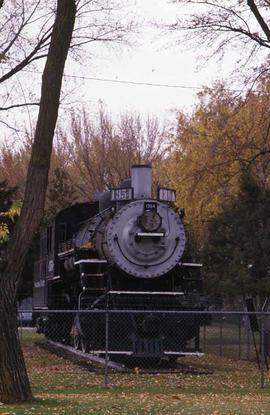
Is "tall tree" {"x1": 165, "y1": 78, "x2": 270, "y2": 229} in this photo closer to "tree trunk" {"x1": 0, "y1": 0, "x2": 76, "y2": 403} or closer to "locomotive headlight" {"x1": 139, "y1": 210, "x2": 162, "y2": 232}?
"locomotive headlight" {"x1": 139, "y1": 210, "x2": 162, "y2": 232}

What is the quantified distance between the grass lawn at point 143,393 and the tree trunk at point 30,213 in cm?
48

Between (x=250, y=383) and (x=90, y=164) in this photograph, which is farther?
(x=90, y=164)

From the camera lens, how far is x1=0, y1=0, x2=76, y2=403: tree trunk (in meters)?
10.5

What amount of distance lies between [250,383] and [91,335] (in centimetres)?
389

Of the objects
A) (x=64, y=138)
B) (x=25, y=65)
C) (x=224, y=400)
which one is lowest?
(x=224, y=400)

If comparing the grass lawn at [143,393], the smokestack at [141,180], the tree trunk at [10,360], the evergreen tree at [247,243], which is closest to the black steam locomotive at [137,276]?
the smokestack at [141,180]

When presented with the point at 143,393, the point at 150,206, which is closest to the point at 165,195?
the point at 150,206

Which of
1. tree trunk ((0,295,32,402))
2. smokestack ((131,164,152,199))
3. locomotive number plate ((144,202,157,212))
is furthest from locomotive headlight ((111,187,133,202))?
tree trunk ((0,295,32,402))

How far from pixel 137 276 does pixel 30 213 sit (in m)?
7.29

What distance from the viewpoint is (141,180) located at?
61.1 feet

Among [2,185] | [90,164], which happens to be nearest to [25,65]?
→ [2,185]

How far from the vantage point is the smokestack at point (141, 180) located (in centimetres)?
1845

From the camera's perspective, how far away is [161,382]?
14.7m

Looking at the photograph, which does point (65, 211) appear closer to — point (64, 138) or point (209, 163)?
point (209, 163)
